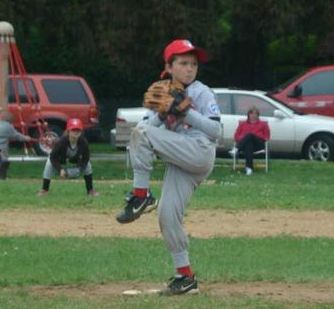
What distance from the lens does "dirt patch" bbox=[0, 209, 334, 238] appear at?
44.0 ft

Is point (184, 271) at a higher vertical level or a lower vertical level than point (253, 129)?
higher

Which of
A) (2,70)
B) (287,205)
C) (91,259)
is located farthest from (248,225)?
(2,70)

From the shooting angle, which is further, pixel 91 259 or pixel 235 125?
pixel 235 125

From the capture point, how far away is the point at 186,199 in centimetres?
900

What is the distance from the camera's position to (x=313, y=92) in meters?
30.3

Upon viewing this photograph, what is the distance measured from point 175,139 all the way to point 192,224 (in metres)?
5.52

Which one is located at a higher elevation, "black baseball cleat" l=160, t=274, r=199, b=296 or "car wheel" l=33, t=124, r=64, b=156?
"black baseball cleat" l=160, t=274, r=199, b=296

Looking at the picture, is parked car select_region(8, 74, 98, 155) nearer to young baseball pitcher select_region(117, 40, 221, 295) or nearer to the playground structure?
the playground structure

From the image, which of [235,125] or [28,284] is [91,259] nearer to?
[28,284]

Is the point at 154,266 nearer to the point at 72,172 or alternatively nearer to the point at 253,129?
the point at 72,172

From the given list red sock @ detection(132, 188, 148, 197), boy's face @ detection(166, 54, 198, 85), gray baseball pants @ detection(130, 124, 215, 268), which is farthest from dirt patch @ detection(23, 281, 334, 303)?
boy's face @ detection(166, 54, 198, 85)

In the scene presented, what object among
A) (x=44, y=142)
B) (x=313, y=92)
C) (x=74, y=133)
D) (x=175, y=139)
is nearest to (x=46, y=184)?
(x=74, y=133)

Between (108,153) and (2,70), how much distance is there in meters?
7.87

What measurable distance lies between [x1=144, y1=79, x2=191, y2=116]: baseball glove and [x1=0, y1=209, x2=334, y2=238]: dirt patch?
4.55 metres
